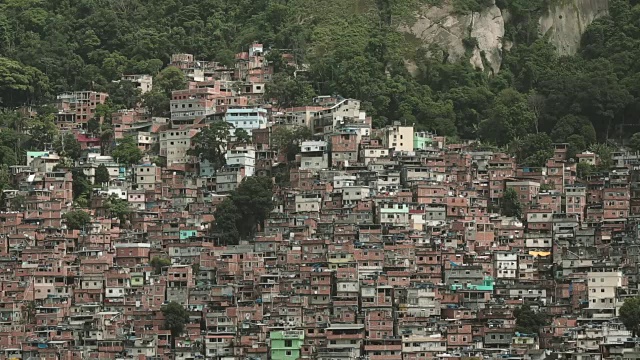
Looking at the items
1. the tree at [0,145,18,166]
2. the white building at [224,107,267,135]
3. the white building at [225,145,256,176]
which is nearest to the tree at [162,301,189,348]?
the white building at [225,145,256,176]

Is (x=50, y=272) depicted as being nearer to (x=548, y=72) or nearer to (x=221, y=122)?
(x=221, y=122)

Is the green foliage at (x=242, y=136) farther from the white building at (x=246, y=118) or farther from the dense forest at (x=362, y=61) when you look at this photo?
the dense forest at (x=362, y=61)

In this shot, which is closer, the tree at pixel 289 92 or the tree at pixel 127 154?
the tree at pixel 127 154

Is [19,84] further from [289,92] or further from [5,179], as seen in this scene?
[289,92]

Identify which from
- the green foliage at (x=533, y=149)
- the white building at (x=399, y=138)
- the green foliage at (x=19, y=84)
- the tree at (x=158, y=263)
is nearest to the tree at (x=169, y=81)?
the green foliage at (x=19, y=84)

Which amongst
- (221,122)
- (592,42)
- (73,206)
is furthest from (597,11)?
(73,206)

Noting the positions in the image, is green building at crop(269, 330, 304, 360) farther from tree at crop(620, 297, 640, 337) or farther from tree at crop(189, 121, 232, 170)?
tree at crop(189, 121, 232, 170)
